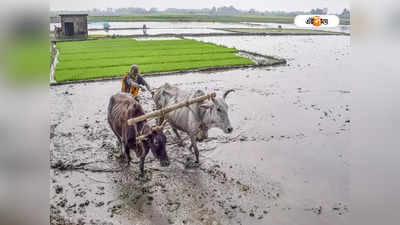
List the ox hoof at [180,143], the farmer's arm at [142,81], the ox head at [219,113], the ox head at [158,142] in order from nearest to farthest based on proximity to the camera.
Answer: the ox head at [158,142]
the ox head at [219,113]
the farmer's arm at [142,81]
the ox hoof at [180,143]

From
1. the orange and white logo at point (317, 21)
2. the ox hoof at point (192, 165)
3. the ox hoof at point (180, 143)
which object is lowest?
the ox hoof at point (192, 165)

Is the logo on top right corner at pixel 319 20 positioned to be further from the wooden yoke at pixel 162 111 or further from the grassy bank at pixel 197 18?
the wooden yoke at pixel 162 111

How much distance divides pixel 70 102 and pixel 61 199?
2391 mm

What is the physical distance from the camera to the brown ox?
585 cm

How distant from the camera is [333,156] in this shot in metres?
7.55

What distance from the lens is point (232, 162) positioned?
718 cm

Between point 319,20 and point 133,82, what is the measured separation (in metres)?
3.44

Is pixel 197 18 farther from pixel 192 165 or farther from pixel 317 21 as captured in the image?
pixel 192 165

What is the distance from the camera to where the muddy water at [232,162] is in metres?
5.69

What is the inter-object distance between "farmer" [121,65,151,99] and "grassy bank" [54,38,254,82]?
13cm

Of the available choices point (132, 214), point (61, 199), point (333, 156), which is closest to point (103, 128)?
point (61, 199)

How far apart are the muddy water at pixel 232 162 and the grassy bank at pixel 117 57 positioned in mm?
341

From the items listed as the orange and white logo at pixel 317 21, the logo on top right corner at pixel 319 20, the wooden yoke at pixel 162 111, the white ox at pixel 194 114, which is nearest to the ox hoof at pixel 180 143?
the white ox at pixel 194 114
